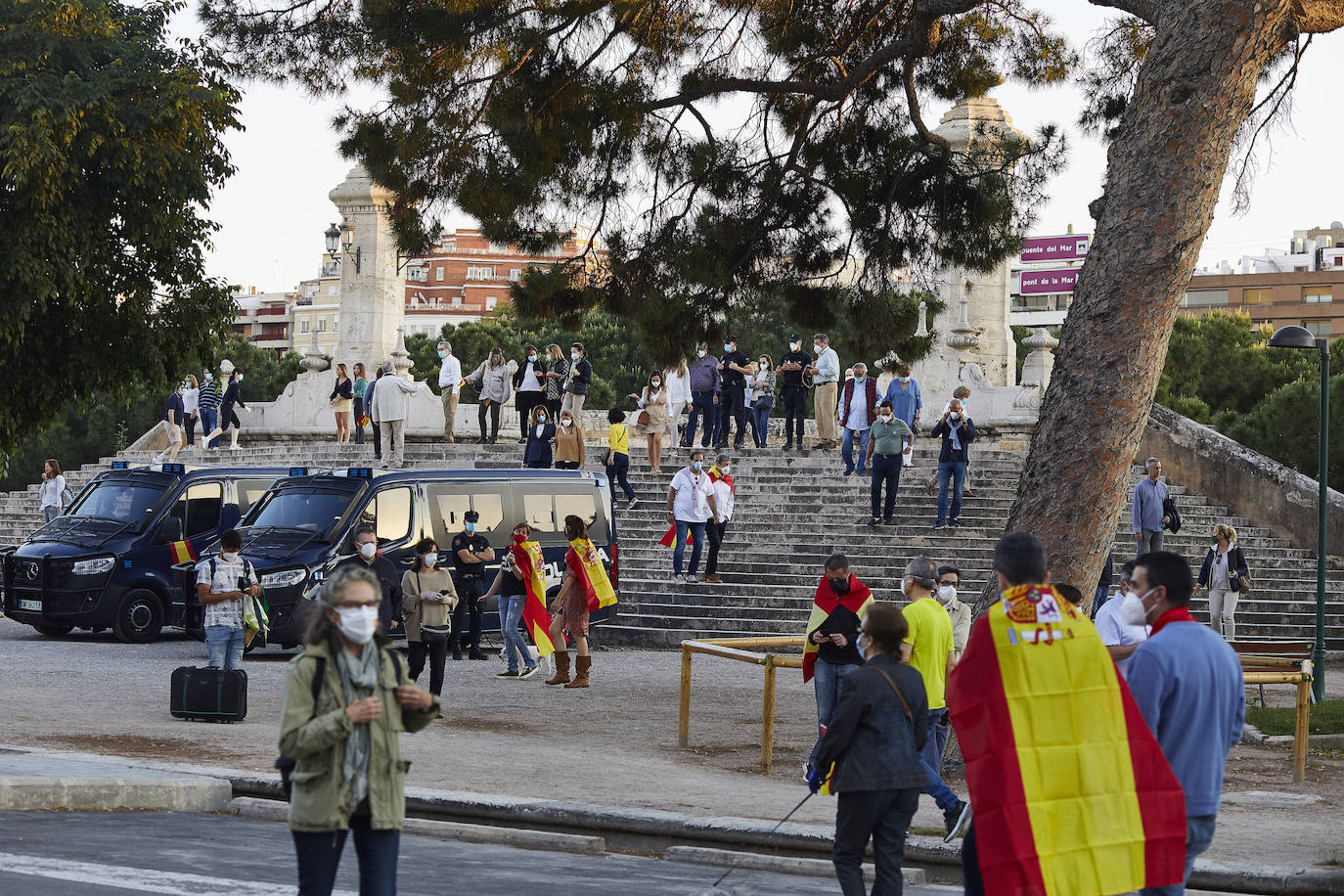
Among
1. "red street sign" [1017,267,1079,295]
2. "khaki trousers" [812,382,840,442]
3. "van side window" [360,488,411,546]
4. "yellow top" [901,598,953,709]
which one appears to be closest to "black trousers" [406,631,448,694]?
"van side window" [360,488,411,546]

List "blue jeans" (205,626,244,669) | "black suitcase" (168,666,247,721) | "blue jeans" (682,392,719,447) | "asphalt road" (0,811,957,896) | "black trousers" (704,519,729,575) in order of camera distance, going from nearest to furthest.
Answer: "asphalt road" (0,811,957,896), "black suitcase" (168,666,247,721), "blue jeans" (205,626,244,669), "black trousers" (704,519,729,575), "blue jeans" (682,392,719,447)

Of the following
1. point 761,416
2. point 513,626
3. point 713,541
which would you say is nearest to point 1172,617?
point 513,626

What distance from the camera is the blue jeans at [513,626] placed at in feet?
52.0

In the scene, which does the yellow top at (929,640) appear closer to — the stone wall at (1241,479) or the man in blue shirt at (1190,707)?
the man in blue shirt at (1190,707)

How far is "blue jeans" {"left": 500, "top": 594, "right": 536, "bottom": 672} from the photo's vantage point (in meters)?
15.8

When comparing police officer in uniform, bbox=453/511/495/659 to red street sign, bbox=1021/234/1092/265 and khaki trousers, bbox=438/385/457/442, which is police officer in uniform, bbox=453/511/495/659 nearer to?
khaki trousers, bbox=438/385/457/442

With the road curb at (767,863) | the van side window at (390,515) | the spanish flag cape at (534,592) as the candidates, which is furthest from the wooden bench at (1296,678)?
the van side window at (390,515)

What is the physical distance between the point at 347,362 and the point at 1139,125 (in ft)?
92.2

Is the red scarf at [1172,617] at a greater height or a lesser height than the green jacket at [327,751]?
greater

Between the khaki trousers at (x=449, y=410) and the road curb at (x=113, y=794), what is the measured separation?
21815 mm

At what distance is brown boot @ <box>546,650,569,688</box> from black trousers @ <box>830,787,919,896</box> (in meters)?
8.99

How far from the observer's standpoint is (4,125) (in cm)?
1681

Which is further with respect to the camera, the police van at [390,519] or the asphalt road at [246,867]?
the police van at [390,519]

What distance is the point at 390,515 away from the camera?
17.8 meters
